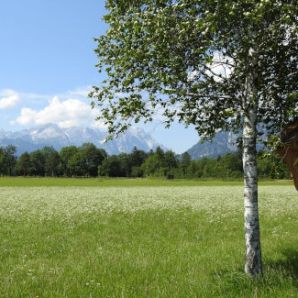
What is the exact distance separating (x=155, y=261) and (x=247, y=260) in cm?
335

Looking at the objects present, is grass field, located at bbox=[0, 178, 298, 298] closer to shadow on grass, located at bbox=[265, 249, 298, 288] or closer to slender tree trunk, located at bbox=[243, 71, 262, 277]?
shadow on grass, located at bbox=[265, 249, 298, 288]

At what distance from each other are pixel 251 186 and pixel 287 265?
3.16 metres

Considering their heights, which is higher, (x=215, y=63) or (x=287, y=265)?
(x=215, y=63)

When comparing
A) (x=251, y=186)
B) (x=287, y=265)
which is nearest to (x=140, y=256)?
(x=287, y=265)

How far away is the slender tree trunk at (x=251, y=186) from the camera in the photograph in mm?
10672

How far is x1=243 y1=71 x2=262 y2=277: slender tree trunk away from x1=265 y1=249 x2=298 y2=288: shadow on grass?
817mm

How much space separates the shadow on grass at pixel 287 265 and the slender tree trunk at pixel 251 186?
0.82m

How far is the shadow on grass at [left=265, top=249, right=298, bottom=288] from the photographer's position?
11.1 metres

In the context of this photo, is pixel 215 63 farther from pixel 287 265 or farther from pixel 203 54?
pixel 287 265

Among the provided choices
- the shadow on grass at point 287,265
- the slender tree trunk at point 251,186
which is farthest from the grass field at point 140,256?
the slender tree trunk at point 251,186

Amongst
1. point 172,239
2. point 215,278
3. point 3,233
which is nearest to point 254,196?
point 215,278

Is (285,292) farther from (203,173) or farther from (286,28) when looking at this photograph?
(203,173)

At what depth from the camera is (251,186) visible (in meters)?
10.7

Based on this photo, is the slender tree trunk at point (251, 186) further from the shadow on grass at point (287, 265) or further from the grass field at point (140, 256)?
the shadow on grass at point (287, 265)
